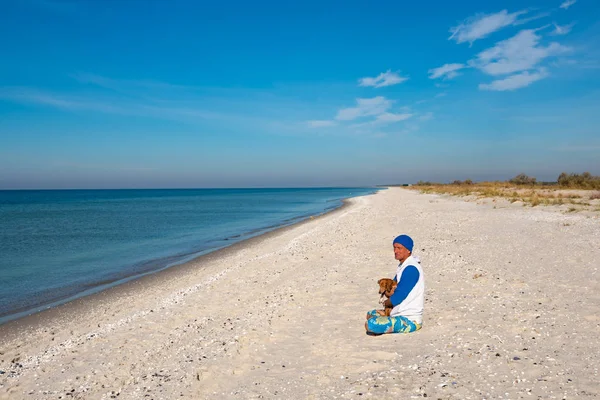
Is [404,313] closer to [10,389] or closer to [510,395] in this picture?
[510,395]

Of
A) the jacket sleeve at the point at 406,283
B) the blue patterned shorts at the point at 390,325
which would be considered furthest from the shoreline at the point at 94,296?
the jacket sleeve at the point at 406,283

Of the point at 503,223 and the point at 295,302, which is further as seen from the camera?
the point at 503,223

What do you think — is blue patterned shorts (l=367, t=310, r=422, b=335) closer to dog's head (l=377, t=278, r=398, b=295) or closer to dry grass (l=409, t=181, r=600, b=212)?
dog's head (l=377, t=278, r=398, b=295)

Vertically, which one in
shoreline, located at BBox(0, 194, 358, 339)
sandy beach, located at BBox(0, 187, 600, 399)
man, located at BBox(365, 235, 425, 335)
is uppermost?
man, located at BBox(365, 235, 425, 335)

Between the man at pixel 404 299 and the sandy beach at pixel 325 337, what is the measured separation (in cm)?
21

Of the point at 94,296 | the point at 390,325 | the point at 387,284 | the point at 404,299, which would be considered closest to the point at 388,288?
the point at 387,284

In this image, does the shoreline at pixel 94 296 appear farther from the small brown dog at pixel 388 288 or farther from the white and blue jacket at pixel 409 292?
the white and blue jacket at pixel 409 292

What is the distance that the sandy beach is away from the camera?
5223 mm

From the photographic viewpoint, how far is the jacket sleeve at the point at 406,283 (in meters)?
6.57

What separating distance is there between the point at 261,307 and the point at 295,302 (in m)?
0.85

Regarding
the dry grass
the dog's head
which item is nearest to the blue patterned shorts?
the dog's head

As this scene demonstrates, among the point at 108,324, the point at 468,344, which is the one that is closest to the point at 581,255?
the point at 468,344

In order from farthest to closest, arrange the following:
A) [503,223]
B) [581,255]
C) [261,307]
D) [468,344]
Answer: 1. [503,223]
2. [581,255]
3. [261,307]
4. [468,344]

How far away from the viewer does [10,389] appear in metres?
6.39
